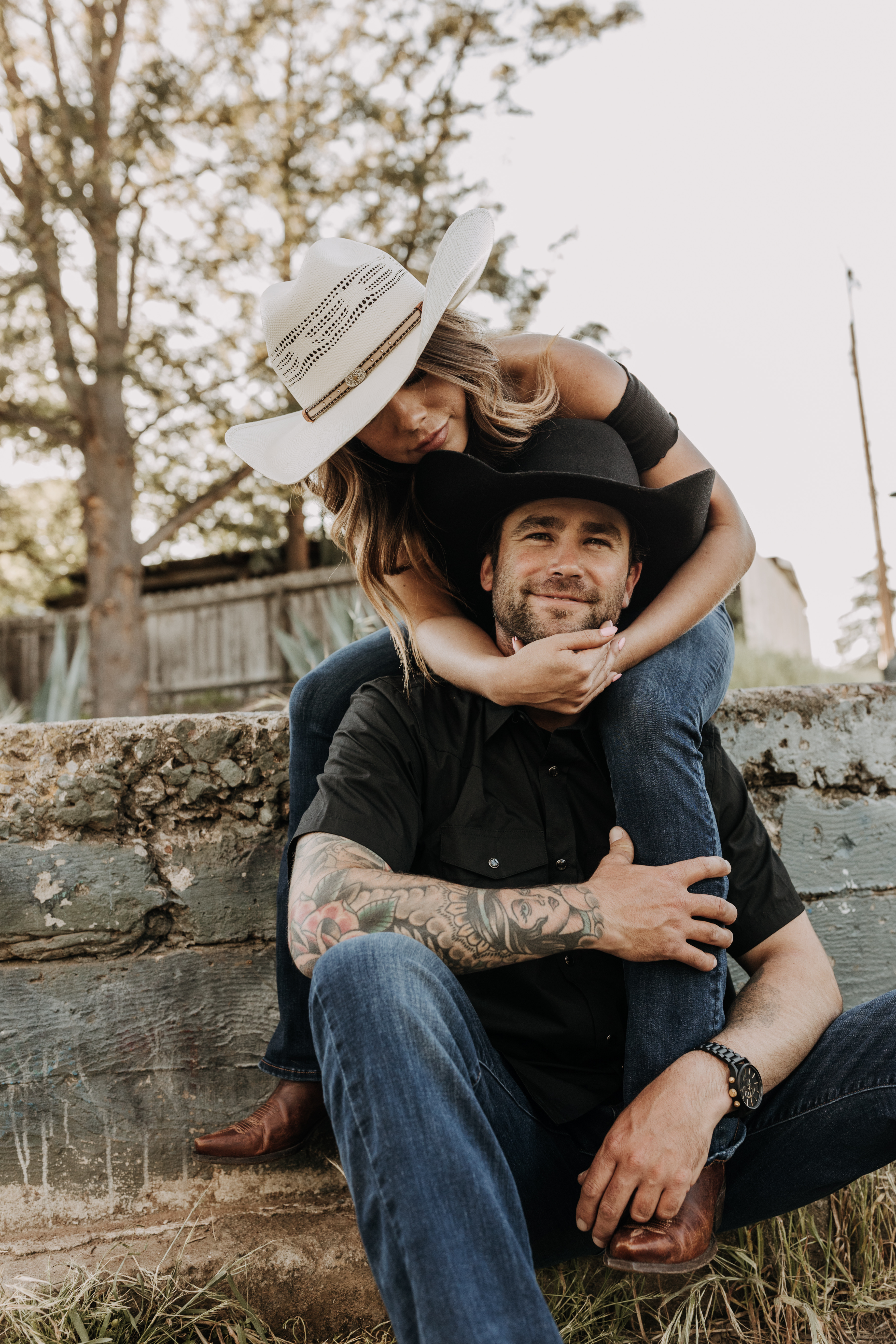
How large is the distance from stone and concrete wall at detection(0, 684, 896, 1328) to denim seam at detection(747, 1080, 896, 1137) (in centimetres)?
78

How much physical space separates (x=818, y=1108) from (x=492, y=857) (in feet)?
2.42

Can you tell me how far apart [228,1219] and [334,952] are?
1140 millimetres

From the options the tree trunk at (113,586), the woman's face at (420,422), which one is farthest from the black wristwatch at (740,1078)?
the tree trunk at (113,586)

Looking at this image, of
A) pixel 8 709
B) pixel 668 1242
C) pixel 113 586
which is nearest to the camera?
pixel 668 1242

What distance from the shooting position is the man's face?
2.00m

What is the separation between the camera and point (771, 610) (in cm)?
1328

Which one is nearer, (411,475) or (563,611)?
(563,611)

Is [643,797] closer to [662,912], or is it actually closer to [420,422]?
[662,912]

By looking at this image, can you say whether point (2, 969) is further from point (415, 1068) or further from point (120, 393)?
point (120, 393)

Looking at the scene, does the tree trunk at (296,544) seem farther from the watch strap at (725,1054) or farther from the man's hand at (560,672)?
the watch strap at (725,1054)

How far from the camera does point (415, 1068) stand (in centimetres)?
126

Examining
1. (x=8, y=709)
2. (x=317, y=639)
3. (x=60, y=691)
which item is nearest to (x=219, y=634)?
(x=8, y=709)

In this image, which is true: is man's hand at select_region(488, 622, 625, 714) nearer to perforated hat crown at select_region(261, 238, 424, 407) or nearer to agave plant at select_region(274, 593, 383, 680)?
perforated hat crown at select_region(261, 238, 424, 407)

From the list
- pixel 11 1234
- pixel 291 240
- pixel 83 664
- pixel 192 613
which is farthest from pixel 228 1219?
pixel 192 613
